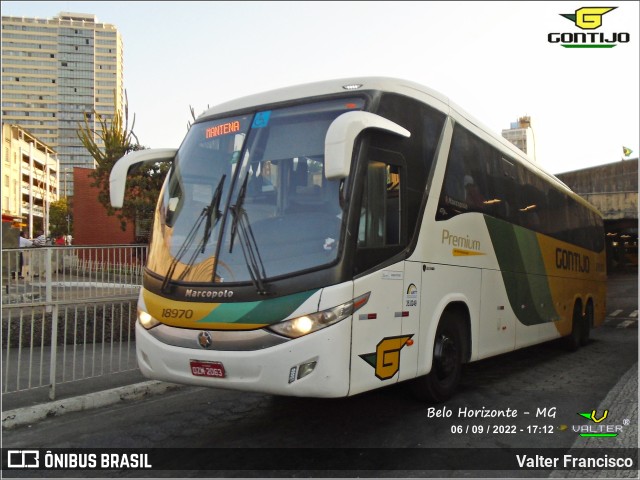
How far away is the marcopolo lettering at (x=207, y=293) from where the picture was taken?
4680mm

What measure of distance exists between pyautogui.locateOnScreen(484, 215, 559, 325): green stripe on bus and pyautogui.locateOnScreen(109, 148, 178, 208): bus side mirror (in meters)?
4.14

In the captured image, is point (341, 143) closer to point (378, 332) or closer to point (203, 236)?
point (203, 236)

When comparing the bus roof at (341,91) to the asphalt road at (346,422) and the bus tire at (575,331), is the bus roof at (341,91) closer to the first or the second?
the asphalt road at (346,422)

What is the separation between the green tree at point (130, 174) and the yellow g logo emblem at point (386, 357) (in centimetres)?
1834

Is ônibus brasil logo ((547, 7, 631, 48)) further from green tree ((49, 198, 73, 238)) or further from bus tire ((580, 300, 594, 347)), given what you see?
green tree ((49, 198, 73, 238))

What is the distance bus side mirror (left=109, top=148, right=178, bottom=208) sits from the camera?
5.84 m

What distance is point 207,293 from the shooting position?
15.6ft

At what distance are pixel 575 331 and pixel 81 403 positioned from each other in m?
9.39

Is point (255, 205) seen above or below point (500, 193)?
below

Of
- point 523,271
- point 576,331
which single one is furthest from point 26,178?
point 523,271

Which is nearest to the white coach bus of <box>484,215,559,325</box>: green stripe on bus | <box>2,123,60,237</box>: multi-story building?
<box>484,215,559,325</box>: green stripe on bus

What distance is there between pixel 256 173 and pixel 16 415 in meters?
3.55

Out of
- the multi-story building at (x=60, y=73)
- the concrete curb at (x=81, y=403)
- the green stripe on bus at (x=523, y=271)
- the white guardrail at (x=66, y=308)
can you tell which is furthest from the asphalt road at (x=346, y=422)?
the multi-story building at (x=60, y=73)

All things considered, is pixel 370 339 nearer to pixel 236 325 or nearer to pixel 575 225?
pixel 236 325
